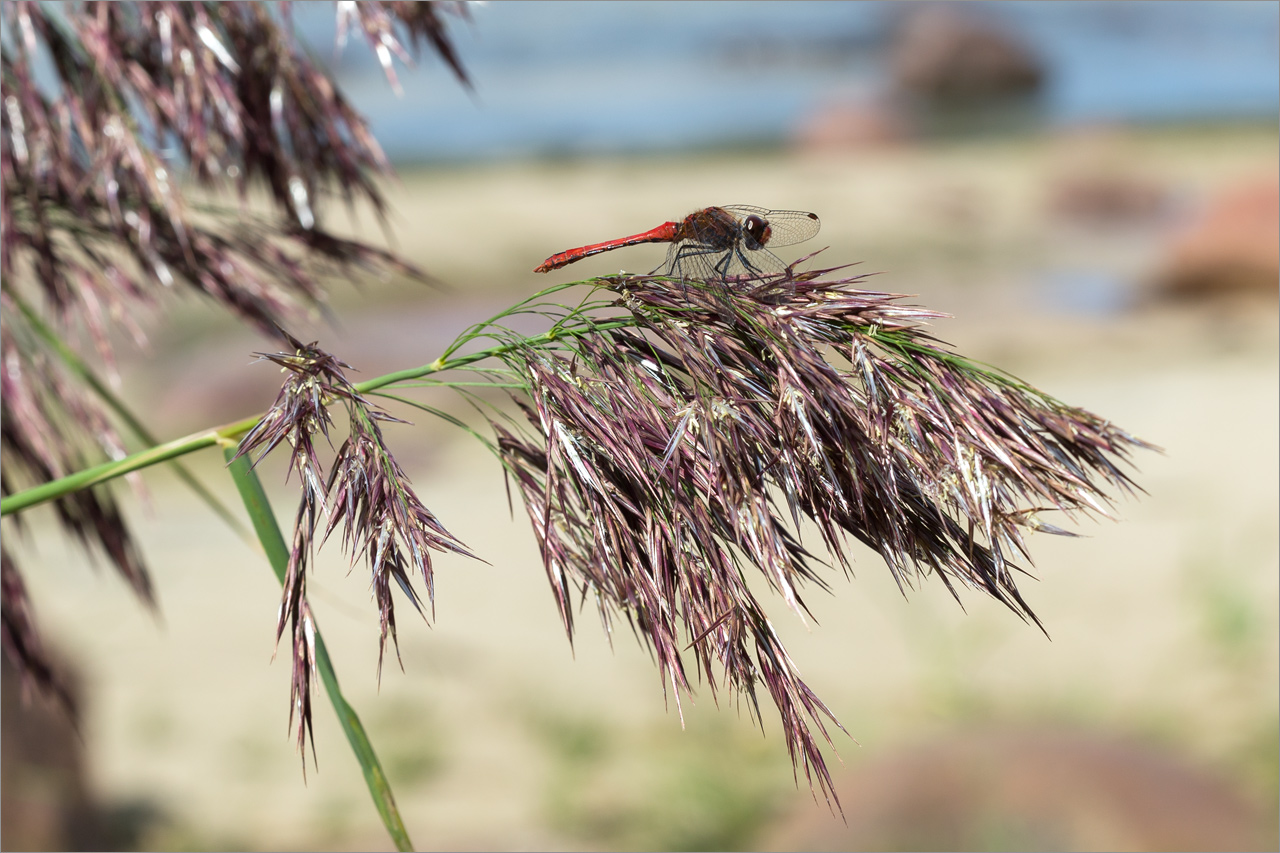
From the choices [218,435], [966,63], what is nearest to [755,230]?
[218,435]

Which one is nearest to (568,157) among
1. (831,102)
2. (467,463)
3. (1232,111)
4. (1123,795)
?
(831,102)

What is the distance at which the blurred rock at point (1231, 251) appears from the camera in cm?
1110

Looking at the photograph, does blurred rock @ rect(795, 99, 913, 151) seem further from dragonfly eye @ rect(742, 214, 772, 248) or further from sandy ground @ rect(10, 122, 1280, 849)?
dragonfly eye @ rect(742, 214, 772, 248)

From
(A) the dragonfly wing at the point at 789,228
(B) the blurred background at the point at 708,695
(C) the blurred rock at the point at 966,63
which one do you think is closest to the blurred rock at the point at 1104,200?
(B) the blurred background at the point at 708,695

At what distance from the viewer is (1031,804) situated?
2.64 meters

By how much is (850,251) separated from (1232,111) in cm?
1316

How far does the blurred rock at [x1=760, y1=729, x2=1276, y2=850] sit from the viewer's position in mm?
2564

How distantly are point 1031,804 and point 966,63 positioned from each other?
73.2 ft

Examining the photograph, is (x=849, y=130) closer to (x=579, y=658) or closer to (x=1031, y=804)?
(x=579, y=658)

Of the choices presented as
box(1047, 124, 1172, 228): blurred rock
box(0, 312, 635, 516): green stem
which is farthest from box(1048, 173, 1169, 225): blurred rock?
box(0, 312, 635, 516): green stem

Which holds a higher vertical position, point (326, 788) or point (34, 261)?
point (34, 261)

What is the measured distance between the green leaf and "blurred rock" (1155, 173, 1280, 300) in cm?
1187

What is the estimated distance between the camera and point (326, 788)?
4730mm

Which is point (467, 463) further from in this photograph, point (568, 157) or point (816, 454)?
point (568, 157)
